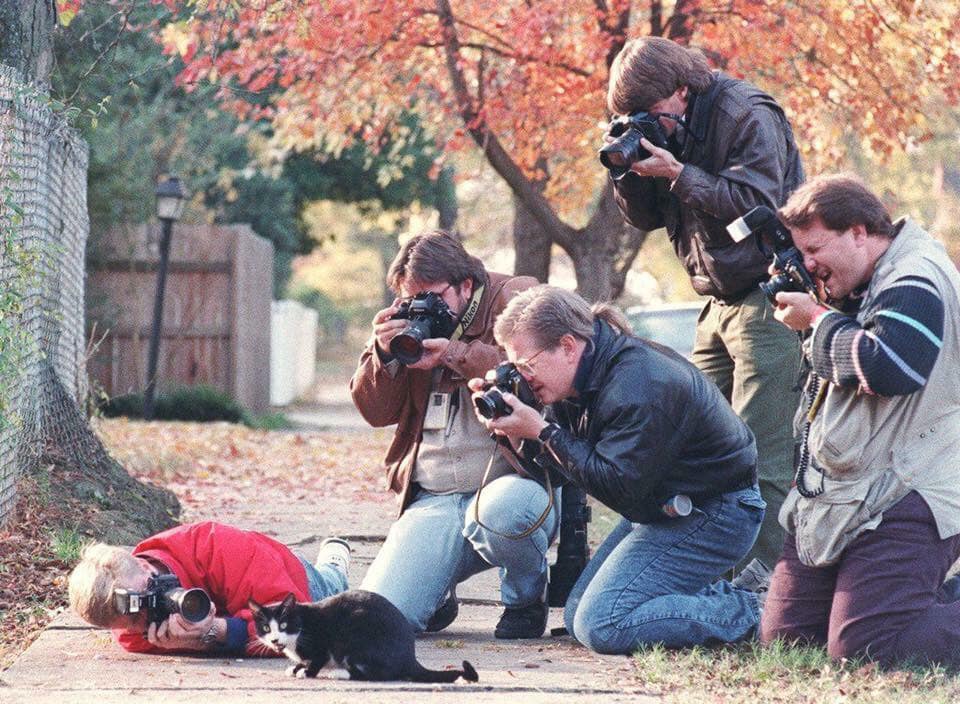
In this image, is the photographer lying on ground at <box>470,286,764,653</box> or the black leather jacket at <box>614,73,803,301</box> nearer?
the photographer lying on ground at <box>470,286,764,653</box>

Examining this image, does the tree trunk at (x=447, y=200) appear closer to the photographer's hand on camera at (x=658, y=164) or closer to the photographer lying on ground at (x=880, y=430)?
the photographer's hand on camera at (x=658, y=164)

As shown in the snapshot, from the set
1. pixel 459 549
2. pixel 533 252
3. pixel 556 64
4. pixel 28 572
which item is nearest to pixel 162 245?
pixel 533 252

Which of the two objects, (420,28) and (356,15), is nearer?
(356,15)

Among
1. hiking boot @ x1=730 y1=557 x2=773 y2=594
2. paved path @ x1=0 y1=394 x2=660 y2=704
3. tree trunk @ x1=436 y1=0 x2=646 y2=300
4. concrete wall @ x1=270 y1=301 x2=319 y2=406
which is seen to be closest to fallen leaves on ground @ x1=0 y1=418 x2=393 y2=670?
paved path @ x1=0 y1=394 x2=660 y2=704

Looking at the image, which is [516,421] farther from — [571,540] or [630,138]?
[630,138]

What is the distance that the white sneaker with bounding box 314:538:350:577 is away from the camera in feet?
16.9

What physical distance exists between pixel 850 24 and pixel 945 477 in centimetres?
680

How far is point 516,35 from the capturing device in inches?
391

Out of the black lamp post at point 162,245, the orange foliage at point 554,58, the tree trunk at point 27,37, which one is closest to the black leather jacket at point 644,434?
the tree trunk at point 27,37

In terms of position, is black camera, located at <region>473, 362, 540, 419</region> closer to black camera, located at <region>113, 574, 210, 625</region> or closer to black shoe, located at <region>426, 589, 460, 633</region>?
black shoe, located at <region>426, 589, 460, 633</region>

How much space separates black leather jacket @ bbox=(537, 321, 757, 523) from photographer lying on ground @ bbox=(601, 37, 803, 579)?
0.57m

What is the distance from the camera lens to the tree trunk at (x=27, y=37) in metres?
6.63

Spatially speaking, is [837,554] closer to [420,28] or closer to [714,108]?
[714,108]

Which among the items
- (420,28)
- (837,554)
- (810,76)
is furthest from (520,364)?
(810,76)
